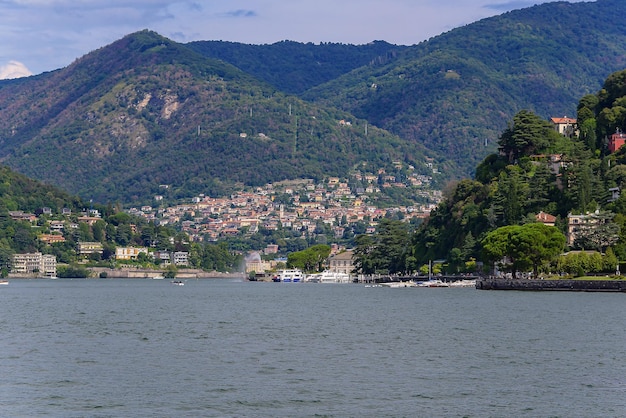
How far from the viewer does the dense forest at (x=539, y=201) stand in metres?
125

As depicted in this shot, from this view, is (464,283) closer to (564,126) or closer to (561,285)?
(561,285)

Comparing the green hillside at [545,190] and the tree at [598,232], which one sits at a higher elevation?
the green hillside at [545,190]

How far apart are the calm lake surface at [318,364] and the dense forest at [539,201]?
39.6 metres

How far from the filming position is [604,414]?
38.2m

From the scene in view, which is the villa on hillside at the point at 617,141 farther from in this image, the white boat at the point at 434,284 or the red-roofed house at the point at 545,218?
the white boat at the point at 434,284

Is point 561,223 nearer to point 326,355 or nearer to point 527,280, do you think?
point 527,280

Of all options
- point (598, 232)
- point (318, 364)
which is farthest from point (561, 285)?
point (318, 364)

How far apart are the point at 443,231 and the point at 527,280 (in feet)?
148

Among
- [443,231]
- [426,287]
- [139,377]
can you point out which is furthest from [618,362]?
[443,231]

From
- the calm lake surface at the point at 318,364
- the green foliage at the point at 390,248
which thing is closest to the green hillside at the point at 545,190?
the green foliage at the point at 390,248

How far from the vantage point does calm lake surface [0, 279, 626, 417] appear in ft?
131

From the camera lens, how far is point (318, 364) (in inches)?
1983

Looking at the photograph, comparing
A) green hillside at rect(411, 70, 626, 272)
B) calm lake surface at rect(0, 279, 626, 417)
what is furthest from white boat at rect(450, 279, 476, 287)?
calm lake surface at rect(0, 279, 626, 417)

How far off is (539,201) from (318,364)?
322 feet
